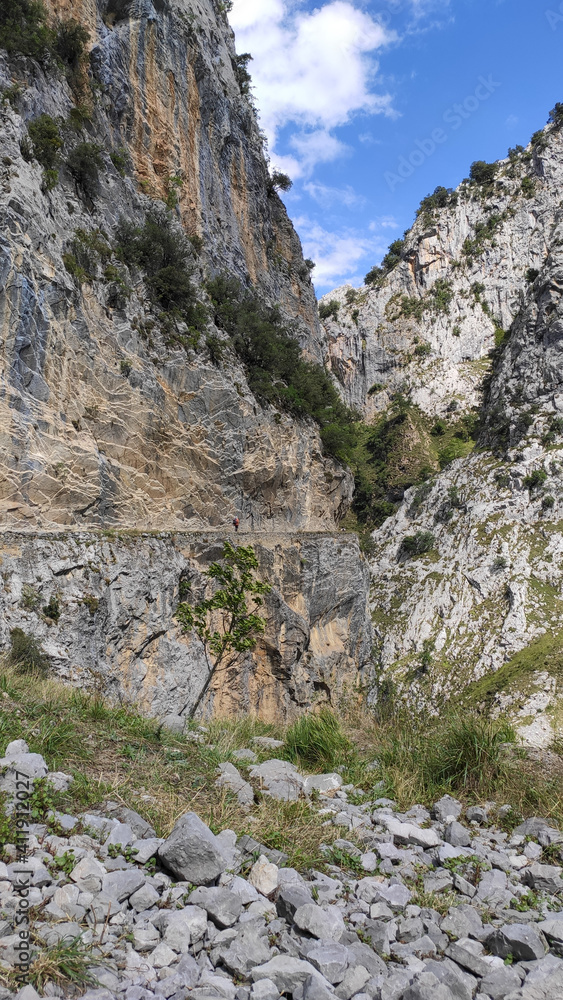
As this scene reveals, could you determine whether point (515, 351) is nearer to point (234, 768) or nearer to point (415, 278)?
point (415, 278)

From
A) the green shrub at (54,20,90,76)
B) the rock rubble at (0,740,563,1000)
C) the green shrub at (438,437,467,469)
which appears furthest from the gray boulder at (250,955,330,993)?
the green shrub at (438,437,467,469)

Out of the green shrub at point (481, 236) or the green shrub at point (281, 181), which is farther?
the green shrub at point (481, 236)

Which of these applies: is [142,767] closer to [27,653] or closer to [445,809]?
[445,809]

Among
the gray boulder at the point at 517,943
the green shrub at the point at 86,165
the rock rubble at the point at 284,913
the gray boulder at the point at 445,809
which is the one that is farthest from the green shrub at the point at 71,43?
the gray boulder at the point at 517,943

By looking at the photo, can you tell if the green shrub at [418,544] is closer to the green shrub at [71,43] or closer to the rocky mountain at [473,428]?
the rocky mountain at [473,428]

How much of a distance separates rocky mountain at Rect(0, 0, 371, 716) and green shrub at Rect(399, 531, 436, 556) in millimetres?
24300

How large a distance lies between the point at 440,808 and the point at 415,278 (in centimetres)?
9343

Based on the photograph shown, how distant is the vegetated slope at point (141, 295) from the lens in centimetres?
1404

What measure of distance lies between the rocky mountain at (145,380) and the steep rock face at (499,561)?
17078 mm

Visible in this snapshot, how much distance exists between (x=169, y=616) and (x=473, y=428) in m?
65.3

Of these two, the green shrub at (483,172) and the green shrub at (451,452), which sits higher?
the green shrub at (483,172)

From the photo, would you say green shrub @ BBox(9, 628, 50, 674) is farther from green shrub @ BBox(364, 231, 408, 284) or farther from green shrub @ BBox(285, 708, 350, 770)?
green shrub @ BBox(364, 231, 408, 284)

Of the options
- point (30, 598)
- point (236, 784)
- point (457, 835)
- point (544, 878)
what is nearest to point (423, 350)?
point (30, 598)

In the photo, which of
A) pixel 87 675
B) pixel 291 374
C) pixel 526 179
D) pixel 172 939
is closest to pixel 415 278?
pixel 526 179
